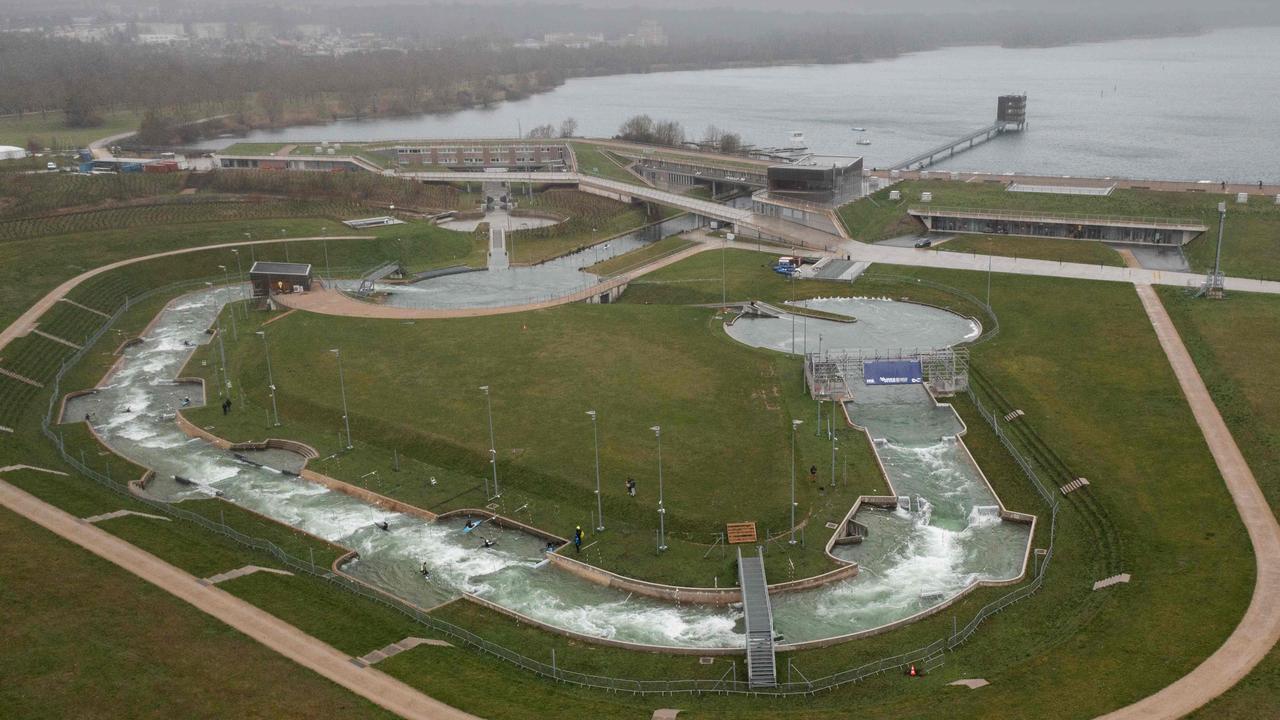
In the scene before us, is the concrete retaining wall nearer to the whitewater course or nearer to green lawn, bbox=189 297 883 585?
the whitewater course

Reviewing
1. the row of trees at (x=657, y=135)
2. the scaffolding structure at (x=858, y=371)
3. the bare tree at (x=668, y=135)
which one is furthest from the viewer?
the bare tree at (x=668, y=135)

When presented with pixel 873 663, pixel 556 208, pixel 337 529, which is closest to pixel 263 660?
pixel 337 529

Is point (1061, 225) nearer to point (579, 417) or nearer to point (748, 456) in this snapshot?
point (748, 456)

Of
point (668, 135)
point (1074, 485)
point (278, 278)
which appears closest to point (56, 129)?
point (668, 135)

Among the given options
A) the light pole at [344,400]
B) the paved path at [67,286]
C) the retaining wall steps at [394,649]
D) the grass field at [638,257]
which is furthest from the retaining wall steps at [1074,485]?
the paved path at [67,286]

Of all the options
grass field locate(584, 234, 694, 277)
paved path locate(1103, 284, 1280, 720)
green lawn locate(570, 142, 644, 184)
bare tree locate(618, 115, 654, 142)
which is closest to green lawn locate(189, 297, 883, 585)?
paved path locate(1103, 284, 1280, 720)

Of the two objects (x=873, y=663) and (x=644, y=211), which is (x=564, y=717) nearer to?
(x=873, y=663)

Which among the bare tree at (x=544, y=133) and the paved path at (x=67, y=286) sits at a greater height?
the bare tree at (x=544, y=133)

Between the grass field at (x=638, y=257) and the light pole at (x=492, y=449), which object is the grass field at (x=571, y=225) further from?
the light pole at (x=492, y=449)
